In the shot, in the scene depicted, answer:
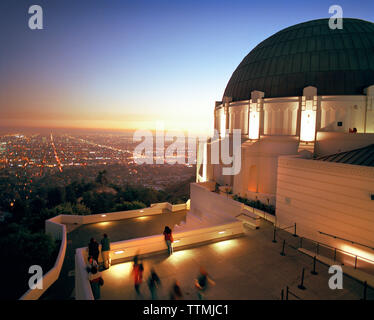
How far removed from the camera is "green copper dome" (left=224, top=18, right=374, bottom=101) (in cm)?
1630

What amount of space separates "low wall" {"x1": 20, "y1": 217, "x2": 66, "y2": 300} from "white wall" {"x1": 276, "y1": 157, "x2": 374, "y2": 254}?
37.2 ft

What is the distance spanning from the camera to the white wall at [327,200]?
366 inches

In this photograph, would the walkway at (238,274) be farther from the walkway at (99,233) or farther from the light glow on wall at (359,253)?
the walkway at (99,233)

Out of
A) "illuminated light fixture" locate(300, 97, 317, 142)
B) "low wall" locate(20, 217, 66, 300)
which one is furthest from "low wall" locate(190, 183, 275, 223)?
"low wall" locate(20, 217, 66, 300)

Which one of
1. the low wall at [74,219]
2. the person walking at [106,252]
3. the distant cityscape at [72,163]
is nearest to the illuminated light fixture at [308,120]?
the low wall at [74,219]

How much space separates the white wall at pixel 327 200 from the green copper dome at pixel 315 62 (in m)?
7.96

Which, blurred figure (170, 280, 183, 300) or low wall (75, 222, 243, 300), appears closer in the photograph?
blurred figure (170, 280, 183, 300)

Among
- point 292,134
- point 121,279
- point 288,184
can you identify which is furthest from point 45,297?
point 292,134

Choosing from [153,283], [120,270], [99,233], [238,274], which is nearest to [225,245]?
[238,274]

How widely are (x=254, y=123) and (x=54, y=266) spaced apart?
15.5 meters

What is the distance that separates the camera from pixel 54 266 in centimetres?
1182

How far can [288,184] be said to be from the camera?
1228cm

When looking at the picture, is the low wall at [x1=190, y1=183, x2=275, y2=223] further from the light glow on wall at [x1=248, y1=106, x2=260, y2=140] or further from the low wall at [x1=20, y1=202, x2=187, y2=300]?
the light glow on wall at [x1=248, y1=106, x2=260, y2=140]
